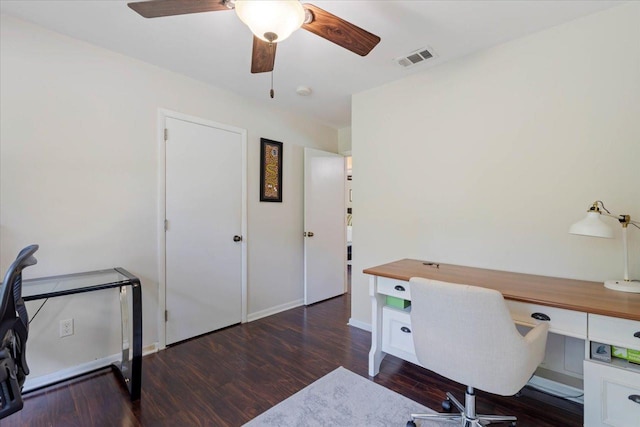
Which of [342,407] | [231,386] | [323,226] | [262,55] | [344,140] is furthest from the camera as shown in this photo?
[344,140]

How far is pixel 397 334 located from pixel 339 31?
2.01 meters

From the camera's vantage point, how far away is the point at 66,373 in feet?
6.83

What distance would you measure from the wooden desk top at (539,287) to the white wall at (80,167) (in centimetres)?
205

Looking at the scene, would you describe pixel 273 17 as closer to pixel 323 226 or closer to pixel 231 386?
pixel 231 386

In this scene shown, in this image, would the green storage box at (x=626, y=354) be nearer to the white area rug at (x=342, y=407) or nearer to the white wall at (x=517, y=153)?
the white wall at (x=517, y=153)

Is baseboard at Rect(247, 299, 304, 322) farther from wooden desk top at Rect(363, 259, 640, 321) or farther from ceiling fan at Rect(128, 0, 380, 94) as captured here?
ceiling fan at Rect(128, 0, 380, 94)

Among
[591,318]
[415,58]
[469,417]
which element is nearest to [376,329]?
[469,417]

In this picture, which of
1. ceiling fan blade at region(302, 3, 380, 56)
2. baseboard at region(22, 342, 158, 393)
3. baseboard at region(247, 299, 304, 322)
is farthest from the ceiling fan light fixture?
baseboard at region(247, 299, 304, 322)

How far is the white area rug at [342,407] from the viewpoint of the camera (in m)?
1.67

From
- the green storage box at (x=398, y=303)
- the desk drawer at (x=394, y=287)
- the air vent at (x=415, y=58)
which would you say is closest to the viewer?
the desk drawer at (x=394, y=287)

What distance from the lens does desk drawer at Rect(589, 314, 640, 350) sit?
132 centimetres

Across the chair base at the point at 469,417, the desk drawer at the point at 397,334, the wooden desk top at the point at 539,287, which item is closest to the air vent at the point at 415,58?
the wooden desk top at the point at 539,287

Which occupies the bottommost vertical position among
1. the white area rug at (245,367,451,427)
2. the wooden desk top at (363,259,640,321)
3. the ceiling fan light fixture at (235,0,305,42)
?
the white area rug at (245,367,451,427)

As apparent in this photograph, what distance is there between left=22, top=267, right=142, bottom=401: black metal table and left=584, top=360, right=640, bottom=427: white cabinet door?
2543 mm
